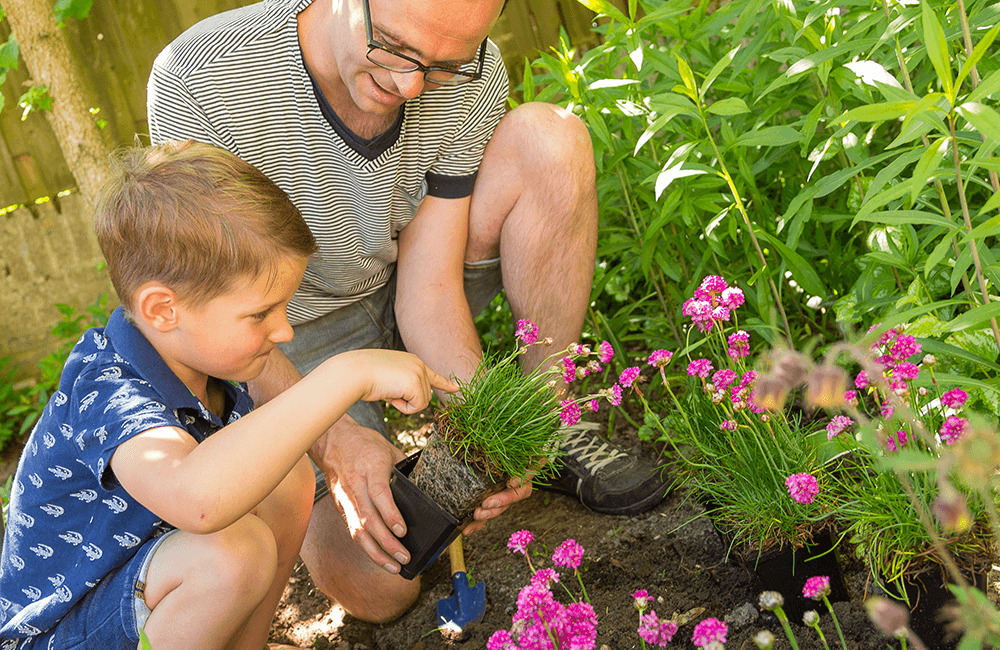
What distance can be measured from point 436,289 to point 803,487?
1.12m

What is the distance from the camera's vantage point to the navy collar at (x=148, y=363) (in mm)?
1463

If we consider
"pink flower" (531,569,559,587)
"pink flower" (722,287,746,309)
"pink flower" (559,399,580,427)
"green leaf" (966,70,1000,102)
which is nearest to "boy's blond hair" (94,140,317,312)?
A: "pink flower" (559,399,580,427)

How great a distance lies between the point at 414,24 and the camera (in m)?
1.62

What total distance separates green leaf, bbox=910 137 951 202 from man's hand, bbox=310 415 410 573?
1.16 metres

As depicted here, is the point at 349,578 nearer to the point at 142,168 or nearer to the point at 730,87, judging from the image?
the point at 142,168

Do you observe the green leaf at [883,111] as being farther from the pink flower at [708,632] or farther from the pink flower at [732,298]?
the pink flower at [708,632]

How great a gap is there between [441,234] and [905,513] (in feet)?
4.33

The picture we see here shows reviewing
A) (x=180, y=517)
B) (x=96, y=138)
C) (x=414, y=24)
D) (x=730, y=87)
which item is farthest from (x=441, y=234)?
(x=96, y=138)

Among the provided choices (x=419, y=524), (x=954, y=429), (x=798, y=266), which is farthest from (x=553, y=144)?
(x=954, y=429)

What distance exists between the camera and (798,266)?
1.88 metres

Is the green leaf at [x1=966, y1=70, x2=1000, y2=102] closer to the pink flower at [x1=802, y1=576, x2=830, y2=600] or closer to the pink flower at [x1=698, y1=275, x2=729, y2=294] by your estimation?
the pink flower at [x1=698, y1=275, x2=729, y2=294]

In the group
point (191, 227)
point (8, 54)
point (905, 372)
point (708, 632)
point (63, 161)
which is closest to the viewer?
point (708, 632)

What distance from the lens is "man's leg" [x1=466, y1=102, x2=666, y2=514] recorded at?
2105 millimetres

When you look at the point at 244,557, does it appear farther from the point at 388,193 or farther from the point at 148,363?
the point at 388,193
